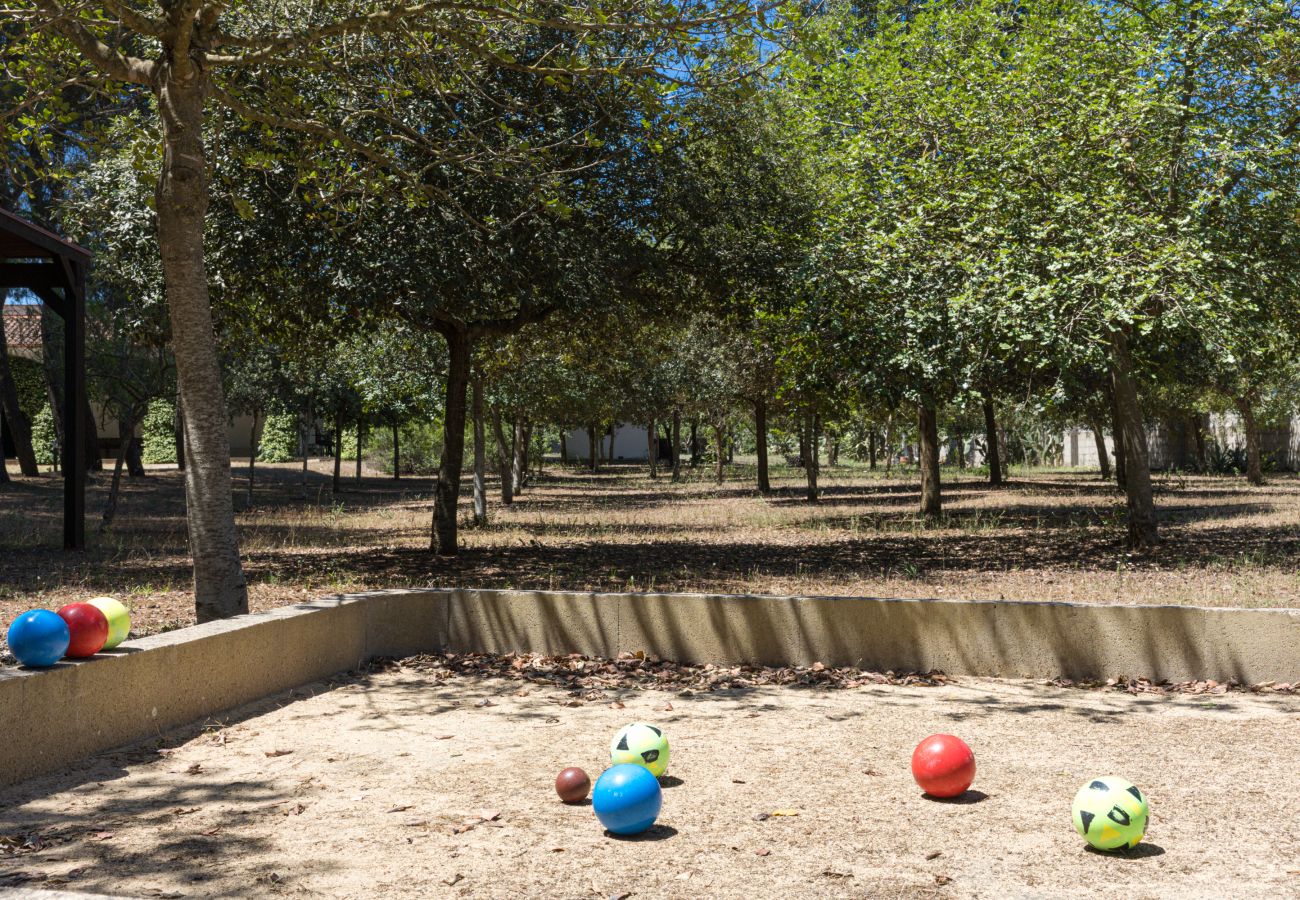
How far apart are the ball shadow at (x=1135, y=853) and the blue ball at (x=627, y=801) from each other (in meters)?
1.77

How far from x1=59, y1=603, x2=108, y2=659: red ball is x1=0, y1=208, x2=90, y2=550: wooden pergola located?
9.99 m

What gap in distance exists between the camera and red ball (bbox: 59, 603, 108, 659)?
5930 millimetres

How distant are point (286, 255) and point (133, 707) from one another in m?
7.38

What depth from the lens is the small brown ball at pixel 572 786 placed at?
500 cm

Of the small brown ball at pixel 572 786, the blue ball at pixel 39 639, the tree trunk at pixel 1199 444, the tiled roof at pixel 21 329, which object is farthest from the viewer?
the tree trunk at pixel 1199 444

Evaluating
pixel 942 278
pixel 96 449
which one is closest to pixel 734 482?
pixel 96 449

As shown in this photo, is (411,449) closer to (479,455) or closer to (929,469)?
(479,455)

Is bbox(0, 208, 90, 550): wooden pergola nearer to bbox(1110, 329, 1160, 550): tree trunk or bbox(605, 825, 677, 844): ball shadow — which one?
bbox(605, 825, 677, 844): ball shadow

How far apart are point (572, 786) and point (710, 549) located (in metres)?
11.7

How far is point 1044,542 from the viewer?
1631 centimetres

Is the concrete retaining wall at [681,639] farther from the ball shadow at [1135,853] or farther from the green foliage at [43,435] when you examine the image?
the green foliage at [43,435]

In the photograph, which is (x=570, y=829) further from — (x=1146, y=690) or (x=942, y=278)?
(x=942, y=278)

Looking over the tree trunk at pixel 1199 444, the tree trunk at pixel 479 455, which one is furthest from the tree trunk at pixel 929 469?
the tree trunk at pixel 1199 444

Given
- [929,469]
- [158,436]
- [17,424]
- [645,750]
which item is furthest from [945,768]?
[158,436]
